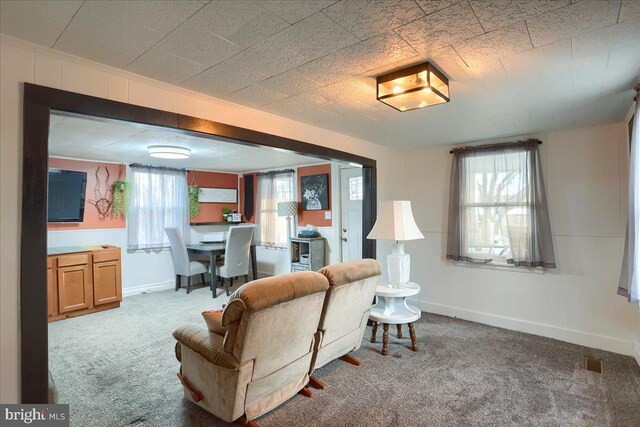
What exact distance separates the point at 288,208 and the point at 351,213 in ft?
4.12

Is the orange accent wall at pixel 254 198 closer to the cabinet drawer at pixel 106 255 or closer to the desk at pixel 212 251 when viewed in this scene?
the desk at pixel 212 251

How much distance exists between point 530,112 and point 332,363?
2716 millimetres

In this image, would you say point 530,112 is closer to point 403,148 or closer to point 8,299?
point 403,148

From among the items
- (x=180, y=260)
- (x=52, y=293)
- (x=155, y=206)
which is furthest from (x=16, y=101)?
(x=155, y=206)

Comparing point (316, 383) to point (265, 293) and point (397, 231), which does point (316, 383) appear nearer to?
point (265, 293)

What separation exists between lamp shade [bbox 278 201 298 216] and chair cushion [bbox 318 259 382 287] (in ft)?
10.7

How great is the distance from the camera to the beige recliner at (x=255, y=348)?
5.89 feet

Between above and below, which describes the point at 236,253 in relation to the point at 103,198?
below

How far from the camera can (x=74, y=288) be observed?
4.17 meters

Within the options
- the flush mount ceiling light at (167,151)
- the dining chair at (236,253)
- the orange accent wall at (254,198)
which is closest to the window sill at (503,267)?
the dining chair at (236,253)

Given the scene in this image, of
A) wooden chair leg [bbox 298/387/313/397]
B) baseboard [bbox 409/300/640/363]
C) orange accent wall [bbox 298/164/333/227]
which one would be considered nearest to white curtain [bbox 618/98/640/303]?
baseboard [bbox 409/300/640/363]

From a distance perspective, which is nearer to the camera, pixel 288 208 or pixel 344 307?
pixel 344 307

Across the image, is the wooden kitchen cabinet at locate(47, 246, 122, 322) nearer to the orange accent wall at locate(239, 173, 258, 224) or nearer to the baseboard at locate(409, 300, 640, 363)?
the orange accent wall at locate(239, 173, 258, 224)

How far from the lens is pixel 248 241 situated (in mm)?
5473
